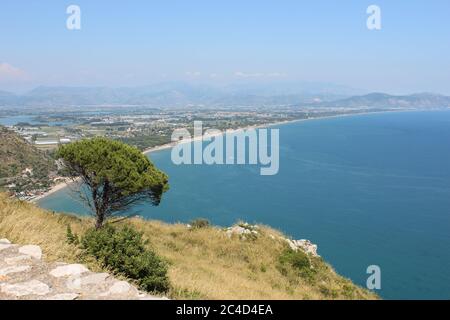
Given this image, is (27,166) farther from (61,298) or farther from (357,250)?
(61,298)

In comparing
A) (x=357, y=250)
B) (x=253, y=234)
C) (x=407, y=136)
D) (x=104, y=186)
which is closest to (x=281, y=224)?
(x=357, y=250)

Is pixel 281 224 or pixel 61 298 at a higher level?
pixel 61 298

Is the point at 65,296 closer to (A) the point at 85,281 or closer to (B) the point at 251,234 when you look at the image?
(A) the point at 85,281

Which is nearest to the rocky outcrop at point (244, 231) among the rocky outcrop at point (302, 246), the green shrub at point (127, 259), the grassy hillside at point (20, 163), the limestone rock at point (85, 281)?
the rocky outcrop at point (302, 246)

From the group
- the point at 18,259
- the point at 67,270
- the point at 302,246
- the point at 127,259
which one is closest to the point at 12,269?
the point at 18,259

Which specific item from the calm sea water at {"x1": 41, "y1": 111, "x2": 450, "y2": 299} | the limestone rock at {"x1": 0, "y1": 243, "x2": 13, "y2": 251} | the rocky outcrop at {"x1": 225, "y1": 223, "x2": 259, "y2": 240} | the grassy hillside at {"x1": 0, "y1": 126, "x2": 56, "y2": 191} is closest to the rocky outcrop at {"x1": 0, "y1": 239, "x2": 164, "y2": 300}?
the limestone rock at {"x1": 0, "y1": 243, "x2": 13, "y2": 251}

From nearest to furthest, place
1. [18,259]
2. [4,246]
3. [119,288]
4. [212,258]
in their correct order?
[119,288], [18,259], [4,246], [212,258]
